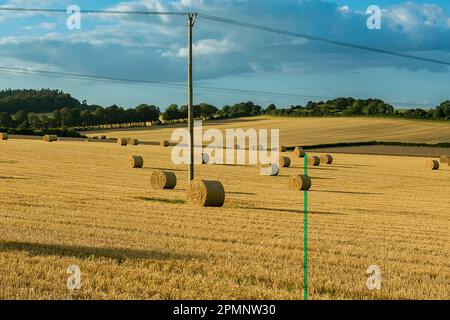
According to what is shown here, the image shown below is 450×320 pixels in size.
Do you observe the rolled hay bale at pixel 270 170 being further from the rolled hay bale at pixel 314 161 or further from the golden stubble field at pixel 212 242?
the rolled hay bale at pixel 314 161

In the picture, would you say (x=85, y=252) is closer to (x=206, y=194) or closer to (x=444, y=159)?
(x=206, y=194)

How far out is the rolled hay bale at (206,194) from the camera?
73.3 feet

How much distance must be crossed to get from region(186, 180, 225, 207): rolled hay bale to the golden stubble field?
537 mm

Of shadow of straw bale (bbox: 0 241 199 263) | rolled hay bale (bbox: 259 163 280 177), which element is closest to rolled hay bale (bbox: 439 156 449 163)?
rolled hay bale (bbox: 259 163 280 177)

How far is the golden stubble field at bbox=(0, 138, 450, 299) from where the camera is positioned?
9.11 metres

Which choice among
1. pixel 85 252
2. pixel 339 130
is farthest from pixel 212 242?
pixel 339 130

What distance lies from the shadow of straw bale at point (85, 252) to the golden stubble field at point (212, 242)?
0.06 feet

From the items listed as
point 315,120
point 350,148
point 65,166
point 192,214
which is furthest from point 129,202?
point 315,120

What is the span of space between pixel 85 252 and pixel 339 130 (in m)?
88.9

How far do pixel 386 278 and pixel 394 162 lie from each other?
51.0 metres

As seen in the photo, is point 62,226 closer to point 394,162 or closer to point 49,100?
point 394,162

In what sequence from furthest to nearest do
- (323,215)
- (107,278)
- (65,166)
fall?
(65,166) → (323,215) → (107,278)

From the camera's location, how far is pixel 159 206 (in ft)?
69.9

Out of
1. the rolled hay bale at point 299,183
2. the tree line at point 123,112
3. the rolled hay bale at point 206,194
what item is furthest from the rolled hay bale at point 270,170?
the tree line at point 123,112
